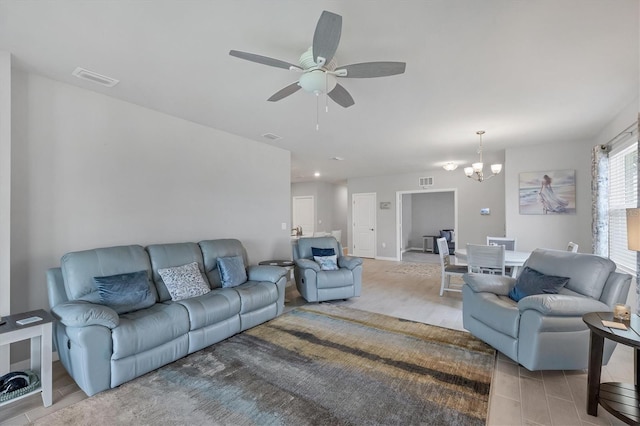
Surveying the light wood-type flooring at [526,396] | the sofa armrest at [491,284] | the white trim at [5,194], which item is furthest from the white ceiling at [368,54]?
the light wood-type flooring at [526,396]

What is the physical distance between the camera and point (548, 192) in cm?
486

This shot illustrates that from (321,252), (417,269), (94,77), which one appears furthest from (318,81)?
(417,269)

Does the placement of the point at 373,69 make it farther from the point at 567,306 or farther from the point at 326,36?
the point at 567,306

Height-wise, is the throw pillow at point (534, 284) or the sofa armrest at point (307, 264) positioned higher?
the throw pillow at point (534, 284)

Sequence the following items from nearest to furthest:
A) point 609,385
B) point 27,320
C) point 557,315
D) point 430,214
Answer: point 609,385 → point 27,320 → point 557,315 → point 430,214

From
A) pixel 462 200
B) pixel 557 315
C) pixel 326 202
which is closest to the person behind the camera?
pixel 557 315

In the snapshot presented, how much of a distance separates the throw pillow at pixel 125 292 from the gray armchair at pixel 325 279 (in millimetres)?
1993

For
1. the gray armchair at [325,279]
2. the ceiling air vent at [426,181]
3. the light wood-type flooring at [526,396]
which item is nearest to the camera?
the light wood-type flooring at [526,396]

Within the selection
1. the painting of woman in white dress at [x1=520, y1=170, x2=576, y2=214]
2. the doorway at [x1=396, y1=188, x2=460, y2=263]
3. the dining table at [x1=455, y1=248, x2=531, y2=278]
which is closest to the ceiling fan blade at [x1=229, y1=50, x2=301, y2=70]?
the dining table at [x1=455, y1=248, x2=531, y2=278]

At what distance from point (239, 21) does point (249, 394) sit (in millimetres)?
2600

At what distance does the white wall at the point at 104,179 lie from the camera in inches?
98.7

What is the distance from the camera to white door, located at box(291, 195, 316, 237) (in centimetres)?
976

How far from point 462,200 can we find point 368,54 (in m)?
6.09

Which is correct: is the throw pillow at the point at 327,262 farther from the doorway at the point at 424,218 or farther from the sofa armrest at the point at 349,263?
the doorway at the point at 424,218
